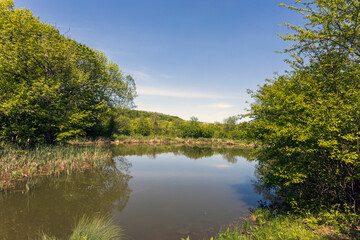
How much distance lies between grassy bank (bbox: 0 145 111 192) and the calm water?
123 cm

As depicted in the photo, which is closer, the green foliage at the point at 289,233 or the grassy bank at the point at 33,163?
the green foliage at the point at 289,233

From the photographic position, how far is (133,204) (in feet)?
32.6

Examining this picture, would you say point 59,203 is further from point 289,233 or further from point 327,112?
point 327,112

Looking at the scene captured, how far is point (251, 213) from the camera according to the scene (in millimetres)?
9188

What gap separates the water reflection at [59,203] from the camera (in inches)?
270

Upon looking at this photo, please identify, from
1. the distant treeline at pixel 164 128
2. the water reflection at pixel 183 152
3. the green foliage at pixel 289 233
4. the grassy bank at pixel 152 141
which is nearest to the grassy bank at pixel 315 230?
the green foliage at pixel 289 233

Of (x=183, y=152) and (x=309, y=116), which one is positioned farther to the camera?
(x=183, y=152)

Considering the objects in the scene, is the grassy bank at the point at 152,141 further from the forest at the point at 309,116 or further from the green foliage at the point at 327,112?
the green foliage at the point at 327,112

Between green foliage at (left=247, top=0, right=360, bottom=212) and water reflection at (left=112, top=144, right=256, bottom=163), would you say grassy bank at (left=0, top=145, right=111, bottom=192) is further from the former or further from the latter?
green foliage at (left=247, top=0, right=360, bottom=212)

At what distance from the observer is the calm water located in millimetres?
7179

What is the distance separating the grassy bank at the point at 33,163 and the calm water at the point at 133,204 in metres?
1.23

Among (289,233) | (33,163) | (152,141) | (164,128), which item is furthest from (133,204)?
(164,128)

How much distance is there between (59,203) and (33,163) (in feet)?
21.7

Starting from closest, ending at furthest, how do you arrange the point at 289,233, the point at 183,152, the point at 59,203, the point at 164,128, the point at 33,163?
the point at 289,233
the point at 59,203
the point at 33,163
the point at 183,152
the point at 164,128
